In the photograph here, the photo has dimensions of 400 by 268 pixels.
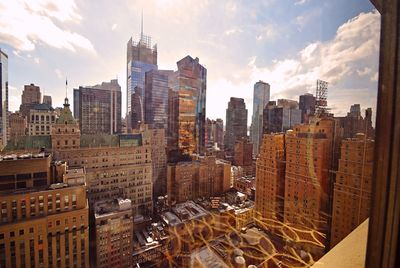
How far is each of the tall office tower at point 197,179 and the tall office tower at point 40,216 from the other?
3723mm

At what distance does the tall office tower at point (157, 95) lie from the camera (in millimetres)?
14906

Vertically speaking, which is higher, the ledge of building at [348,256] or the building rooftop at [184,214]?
the ledge of building at [348,256]

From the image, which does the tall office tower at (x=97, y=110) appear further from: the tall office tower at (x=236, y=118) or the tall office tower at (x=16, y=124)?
the tall office tower at (x=236, y=118)

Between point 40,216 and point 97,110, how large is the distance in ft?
42.0

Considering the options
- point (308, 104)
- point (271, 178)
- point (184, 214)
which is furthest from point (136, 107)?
point (308, 104)

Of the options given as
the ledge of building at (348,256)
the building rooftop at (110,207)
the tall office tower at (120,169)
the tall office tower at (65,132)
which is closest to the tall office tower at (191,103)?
the tall office tower at (120,169)

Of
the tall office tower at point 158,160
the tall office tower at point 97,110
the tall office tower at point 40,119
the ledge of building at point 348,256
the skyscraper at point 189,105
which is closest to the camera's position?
the ledge of building at point 348,256

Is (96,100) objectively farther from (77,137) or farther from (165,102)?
(77,137)

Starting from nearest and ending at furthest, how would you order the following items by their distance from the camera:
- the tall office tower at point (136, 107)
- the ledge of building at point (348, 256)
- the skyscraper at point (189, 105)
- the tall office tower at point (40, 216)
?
the ledge of building at point (348, 256) < the tall office tower at point (40, 216) < the skyscraper at point (189, 105) < the tall office tower at point (136, 107)

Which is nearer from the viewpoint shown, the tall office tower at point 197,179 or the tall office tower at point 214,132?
the tall office tower at point 197,179

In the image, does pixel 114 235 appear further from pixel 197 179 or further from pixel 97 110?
pixel 97 110

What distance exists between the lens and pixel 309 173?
3727 mm

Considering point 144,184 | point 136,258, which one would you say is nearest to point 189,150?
point 144,184

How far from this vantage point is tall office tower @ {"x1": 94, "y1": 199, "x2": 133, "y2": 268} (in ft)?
13.2
